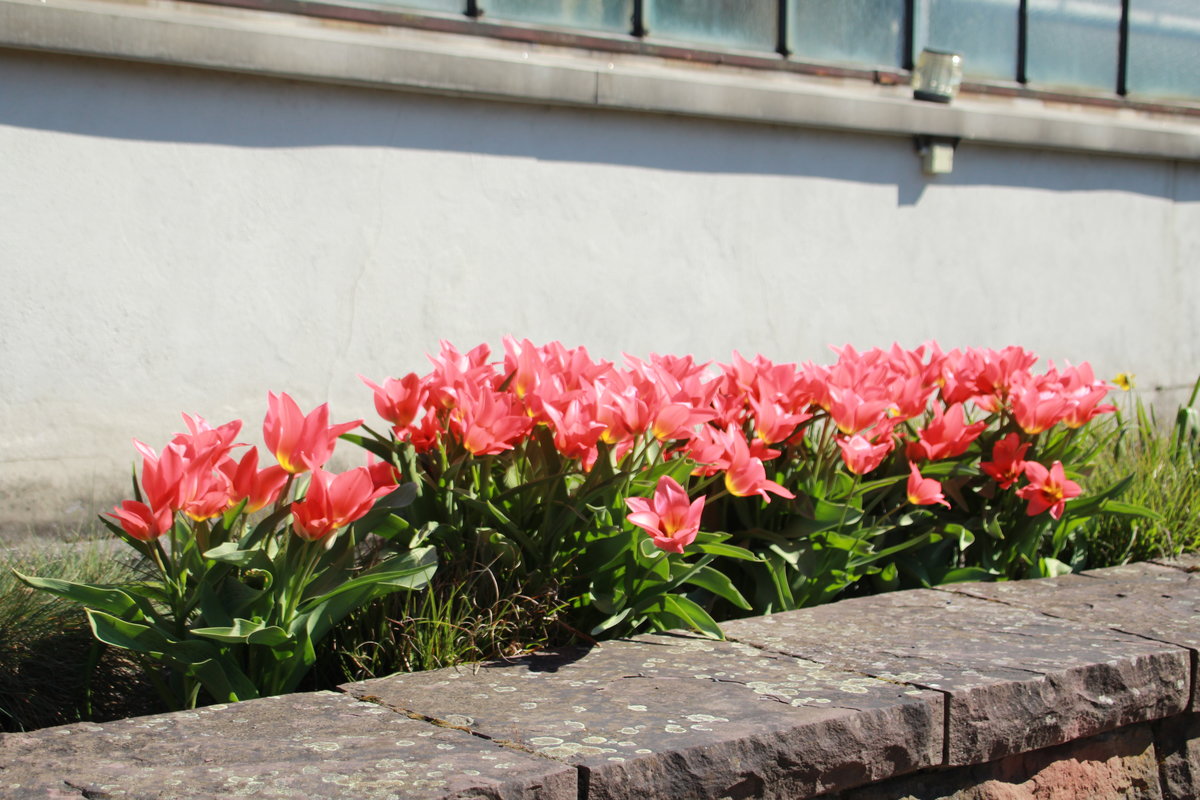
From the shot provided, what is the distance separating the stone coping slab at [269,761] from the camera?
1799 mm

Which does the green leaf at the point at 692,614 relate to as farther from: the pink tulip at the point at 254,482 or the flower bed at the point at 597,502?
the pink tulip at the point at 254,482

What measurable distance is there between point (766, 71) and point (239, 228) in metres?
2.67

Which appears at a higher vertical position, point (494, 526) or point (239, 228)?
point (239, 228)

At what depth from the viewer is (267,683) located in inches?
91.9

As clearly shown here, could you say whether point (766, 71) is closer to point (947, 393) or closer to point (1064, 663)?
point (947, 393)

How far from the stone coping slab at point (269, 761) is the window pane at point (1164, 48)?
6.74 metres

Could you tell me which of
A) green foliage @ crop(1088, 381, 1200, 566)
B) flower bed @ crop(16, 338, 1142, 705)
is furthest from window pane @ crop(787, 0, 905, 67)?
flower bed @ crop(16, 338, 1142, 705)

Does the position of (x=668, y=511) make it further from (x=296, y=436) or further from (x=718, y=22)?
(x=718, y=22)

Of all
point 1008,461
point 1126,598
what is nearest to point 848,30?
point 1008,461

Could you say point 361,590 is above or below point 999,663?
Result: above

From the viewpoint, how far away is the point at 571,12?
5480 mm

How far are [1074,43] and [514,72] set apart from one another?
3.75m

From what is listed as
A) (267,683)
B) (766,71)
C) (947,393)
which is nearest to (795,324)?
(766,71)

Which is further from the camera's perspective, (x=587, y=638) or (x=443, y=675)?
(x=587, y=638)
